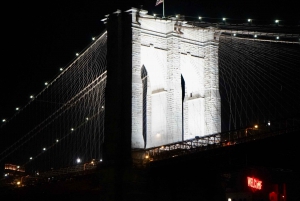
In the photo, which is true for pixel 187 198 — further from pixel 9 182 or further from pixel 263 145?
pixel 9 182

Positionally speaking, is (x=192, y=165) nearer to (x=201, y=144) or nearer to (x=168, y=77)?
(x=201, y=144)

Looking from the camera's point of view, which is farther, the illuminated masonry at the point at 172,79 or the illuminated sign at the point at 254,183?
the illuminated sign at the point at 254,183

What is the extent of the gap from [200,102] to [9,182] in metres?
18.8

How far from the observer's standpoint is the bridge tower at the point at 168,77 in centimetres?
4997

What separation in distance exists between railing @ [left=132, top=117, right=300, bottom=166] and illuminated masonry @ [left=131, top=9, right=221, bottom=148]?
59.8 inches

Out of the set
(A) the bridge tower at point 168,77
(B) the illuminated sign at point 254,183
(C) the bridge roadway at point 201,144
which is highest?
(A) the bridge tower at point 168,77

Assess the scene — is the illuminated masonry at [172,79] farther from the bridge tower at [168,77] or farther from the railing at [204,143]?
the railing at [204,143]

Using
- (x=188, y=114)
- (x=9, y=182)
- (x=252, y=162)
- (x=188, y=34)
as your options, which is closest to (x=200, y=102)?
(x=188, y=114)

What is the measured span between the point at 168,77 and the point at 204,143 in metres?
6.89

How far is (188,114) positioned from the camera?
177 feet

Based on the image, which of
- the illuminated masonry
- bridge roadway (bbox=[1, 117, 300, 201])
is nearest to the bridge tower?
the illuminated masonry

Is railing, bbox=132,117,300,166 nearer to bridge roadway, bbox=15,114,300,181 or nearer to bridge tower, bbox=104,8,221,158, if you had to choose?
bridge roadway, bbox=15,114,300,181

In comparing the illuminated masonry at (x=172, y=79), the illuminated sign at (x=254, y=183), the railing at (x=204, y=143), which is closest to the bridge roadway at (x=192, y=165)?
the railing at (x=204, y=143)

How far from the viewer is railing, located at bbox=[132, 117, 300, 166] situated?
42.7 m
